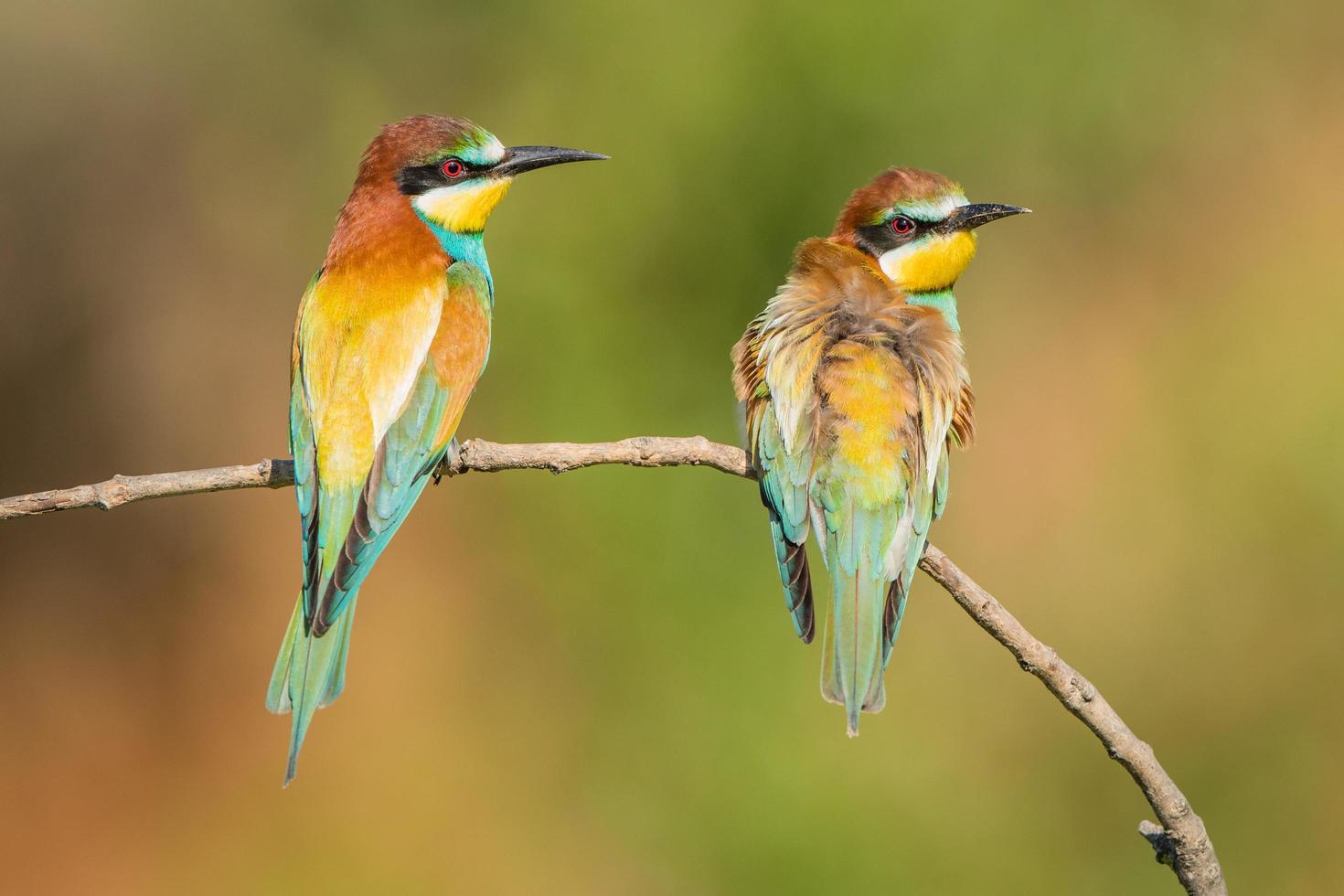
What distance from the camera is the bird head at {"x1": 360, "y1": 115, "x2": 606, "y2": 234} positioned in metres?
3.17

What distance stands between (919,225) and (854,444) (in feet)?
2.55

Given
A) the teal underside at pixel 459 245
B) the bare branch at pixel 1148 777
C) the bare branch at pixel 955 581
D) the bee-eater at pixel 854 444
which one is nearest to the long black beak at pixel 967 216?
the bee-eater at pixel 854 444

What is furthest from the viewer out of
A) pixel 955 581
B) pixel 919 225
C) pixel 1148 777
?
pixel 919 225

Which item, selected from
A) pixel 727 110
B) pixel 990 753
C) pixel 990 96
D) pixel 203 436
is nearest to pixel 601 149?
pixel 727 110

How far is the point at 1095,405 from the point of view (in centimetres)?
482

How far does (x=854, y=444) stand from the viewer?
2576 millimetres

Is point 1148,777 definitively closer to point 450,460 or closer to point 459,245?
point 450,460

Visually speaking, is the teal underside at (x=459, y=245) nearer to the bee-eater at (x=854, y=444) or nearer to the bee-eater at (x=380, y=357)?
the bee-eater at (x=380, y=357)

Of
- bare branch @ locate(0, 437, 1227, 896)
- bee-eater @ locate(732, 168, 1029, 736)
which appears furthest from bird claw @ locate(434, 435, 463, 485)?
bee-eater @ locate(732, 168, 1029, 736)

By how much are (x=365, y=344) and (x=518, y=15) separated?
2828mm

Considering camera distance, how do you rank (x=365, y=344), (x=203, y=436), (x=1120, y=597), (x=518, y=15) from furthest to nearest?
(x=518, y=15) → (x=203, y=436) → (x=1120, y=597) → (x=365, y=344)

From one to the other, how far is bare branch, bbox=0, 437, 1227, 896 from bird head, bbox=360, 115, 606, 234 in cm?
72

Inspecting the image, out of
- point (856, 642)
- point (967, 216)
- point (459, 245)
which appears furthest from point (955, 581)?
point (459, 245)

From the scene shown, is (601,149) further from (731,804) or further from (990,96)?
(731,804)
